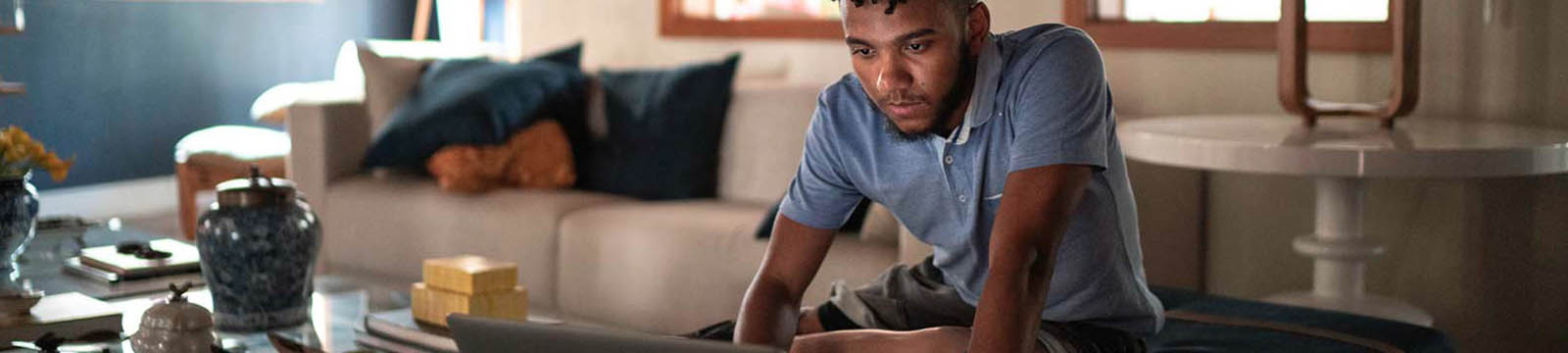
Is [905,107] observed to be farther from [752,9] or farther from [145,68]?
[145,68]

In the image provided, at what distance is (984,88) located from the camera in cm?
174

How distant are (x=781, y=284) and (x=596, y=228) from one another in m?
1.84

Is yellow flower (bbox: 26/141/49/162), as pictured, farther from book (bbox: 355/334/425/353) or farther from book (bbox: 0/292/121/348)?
book (bbox: 355/334/425/353)

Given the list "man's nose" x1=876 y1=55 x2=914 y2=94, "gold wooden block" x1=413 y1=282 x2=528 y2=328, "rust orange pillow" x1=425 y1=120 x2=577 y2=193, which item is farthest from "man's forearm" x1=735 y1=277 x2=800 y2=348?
"rust orange pillow" x1=425 y1=120 x2=577 y2=193

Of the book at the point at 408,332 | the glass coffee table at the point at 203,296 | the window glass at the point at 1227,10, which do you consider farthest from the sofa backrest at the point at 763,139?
the book at the point at 408,332

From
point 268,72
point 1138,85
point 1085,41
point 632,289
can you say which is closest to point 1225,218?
point 1138,85

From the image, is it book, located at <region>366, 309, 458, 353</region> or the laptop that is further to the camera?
book, located at <region>366, 309, 458, 353</region>

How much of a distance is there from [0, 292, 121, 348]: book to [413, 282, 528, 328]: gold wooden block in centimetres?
40

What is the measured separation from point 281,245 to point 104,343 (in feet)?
0.87

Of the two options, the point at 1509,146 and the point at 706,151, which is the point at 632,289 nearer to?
the point at 706,151

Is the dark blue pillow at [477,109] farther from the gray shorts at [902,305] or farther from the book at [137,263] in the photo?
the gray shorts at [902,305]

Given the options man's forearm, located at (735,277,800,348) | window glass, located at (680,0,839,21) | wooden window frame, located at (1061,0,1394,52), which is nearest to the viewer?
man's forearm, located at (735,277,800,348)

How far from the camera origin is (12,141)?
254 centimetres

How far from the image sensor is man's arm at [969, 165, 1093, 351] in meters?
1.57
